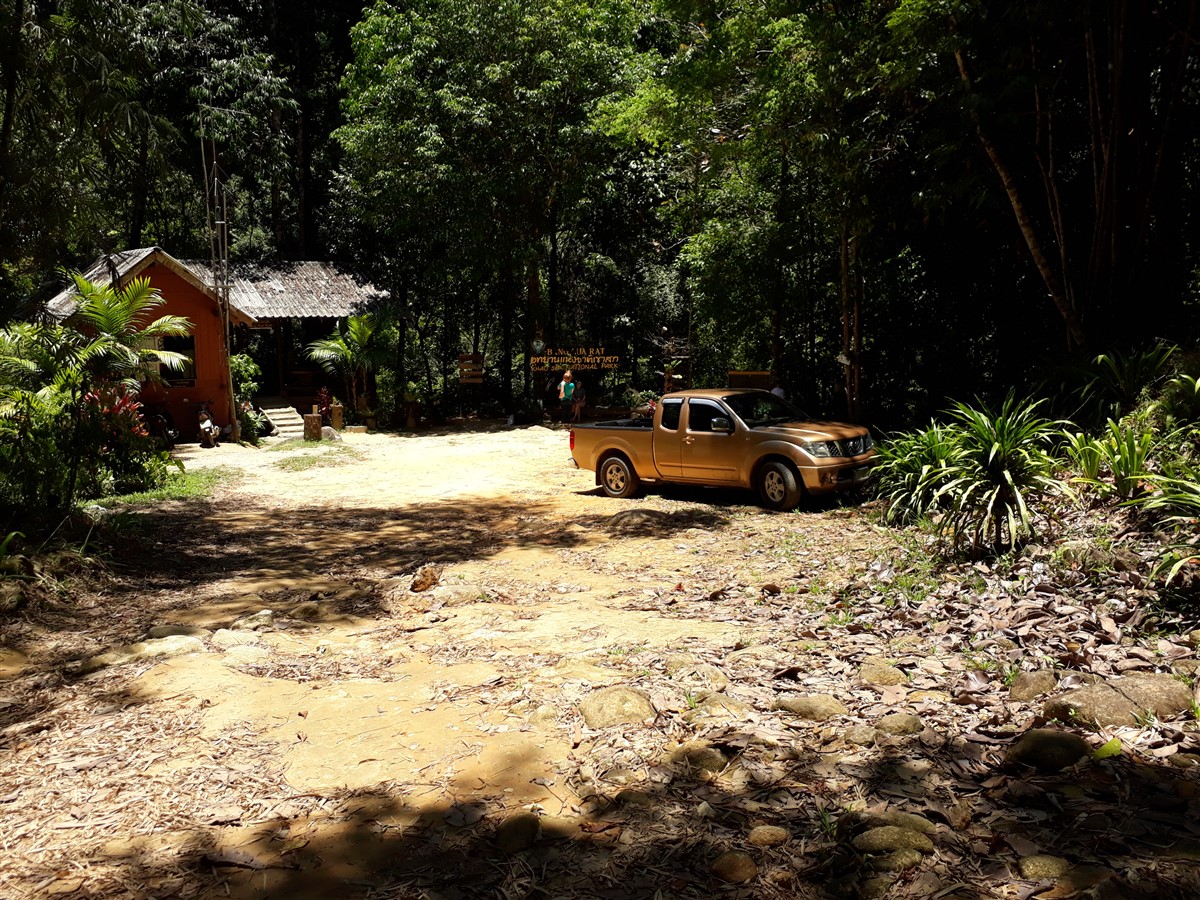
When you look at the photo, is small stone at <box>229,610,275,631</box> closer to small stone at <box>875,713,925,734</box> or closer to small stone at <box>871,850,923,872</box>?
small stone at <box>875,713,925,734</box>

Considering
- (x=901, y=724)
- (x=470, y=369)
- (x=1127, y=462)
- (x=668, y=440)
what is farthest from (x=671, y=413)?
(x=470, y=369)

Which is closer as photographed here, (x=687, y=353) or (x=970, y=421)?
(x=970, y=421)

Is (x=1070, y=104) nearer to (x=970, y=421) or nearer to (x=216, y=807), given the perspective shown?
(x=970, y=421)

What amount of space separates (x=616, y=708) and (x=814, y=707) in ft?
3.29

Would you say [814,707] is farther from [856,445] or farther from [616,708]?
[856,445]

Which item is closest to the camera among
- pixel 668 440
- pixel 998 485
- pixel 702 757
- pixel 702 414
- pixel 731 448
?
pixel 702 757

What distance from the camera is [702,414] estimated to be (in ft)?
40.7

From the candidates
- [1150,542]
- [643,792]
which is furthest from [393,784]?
[1150,542]

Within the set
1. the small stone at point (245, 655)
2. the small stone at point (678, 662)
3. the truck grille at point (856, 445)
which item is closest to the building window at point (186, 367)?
the truck grille at point (856, 445)

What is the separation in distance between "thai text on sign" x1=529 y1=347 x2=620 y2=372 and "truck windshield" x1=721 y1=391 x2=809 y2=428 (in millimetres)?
13536

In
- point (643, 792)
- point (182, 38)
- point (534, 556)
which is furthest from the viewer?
point (182, 38)

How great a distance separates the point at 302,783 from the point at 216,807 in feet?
1.19

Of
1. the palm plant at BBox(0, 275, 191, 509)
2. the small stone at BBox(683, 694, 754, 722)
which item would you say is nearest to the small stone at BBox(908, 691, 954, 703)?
the small stone at BBox(683, 694, 754, 722)

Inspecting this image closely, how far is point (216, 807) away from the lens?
3848 millimetres
